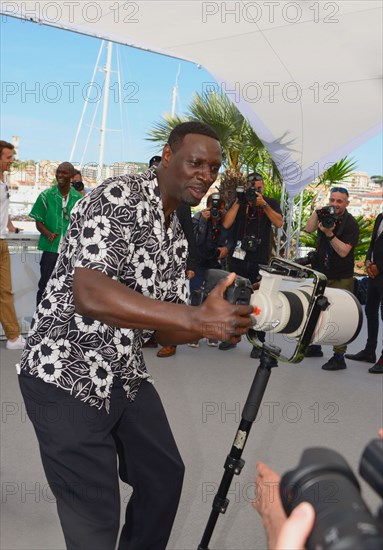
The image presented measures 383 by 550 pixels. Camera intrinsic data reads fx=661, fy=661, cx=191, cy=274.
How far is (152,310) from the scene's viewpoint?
143 cm

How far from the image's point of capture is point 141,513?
187 cm

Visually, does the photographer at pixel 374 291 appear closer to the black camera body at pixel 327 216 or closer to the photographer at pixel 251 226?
the black camera body at pixel 327 216

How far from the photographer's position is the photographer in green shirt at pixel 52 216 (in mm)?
5730

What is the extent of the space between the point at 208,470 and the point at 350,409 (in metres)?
1.55

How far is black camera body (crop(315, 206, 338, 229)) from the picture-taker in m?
5.20

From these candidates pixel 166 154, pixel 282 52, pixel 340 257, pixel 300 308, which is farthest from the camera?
pixel 282 52

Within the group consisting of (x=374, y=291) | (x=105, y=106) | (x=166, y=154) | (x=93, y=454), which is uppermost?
(x=105, y=106)

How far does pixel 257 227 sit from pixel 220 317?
14.1 ft

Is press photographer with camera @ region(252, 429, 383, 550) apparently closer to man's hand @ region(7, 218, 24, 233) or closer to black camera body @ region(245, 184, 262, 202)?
black camera body @ region(245, 184, 262, 202)

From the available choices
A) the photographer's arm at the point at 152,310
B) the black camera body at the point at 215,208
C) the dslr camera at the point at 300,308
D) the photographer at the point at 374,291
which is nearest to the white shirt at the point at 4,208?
the black camera body at the point at 215,208

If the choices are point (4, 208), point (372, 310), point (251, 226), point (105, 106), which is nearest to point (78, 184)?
point (4, 208)

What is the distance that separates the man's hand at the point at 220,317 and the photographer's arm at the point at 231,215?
4.24 meters

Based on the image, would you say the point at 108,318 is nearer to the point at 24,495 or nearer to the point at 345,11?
the point at 24,495

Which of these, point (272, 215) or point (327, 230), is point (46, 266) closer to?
point (272, 215)
